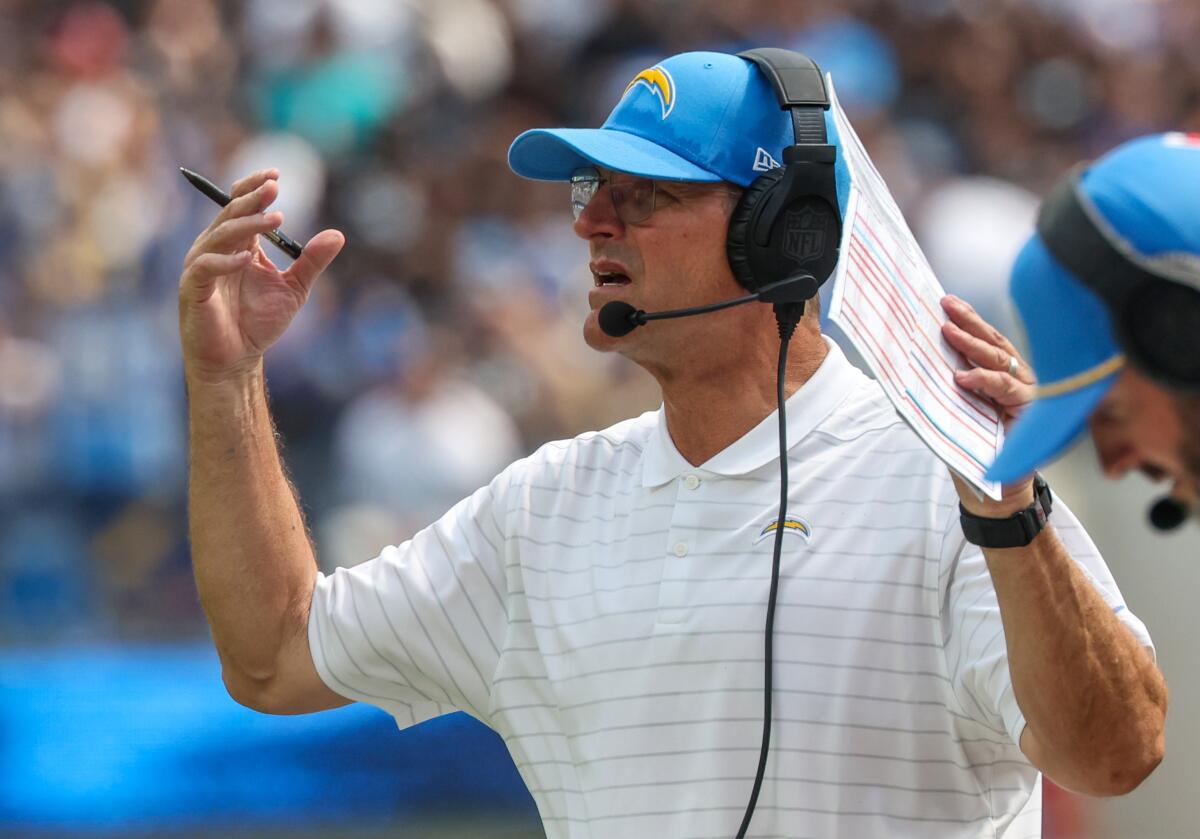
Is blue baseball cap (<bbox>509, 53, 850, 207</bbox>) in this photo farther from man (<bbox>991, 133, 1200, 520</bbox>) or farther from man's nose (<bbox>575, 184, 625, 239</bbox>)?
man (<bbox>991, 133, 1200, 520</bbox>)

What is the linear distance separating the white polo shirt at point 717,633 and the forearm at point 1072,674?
0.25 feet

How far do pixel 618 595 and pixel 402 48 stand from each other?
5663mm

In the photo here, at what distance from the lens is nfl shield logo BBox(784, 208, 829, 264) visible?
254 cm

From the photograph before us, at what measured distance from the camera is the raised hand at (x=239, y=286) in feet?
8.43

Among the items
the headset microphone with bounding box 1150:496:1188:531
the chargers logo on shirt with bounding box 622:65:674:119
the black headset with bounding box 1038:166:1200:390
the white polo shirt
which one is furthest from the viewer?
the chargers logo on shirt with bounding box 622:65:674:119

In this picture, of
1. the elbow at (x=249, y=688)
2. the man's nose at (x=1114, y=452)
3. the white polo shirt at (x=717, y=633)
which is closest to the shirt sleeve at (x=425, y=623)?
the white polo shirt at (x=717, y=633)

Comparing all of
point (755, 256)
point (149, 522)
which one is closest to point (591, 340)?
point (755, 256)

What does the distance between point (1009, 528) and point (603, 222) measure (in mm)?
938

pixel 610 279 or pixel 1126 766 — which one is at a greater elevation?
pixel 610 279

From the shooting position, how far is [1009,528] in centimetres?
203

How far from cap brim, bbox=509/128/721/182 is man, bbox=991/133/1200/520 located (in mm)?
1051

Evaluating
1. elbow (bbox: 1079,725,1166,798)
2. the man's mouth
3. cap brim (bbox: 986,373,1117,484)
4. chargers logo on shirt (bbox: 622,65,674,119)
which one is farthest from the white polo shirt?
cap brim (bbox: 986,373,1117,484)

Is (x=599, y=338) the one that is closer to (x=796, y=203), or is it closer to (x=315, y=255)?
(x=796, y=203)

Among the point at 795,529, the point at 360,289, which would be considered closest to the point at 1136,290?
the point at 795,529
